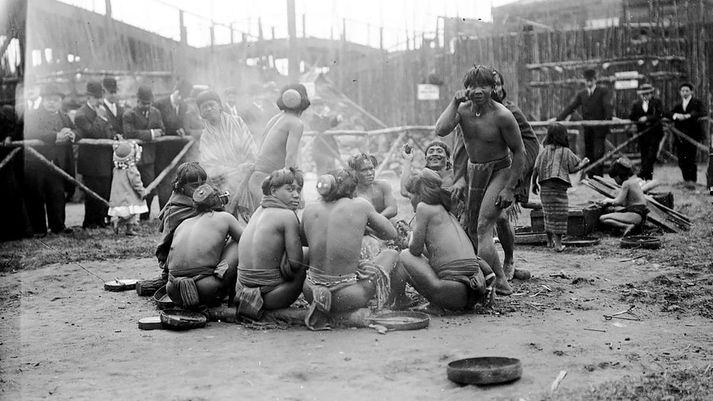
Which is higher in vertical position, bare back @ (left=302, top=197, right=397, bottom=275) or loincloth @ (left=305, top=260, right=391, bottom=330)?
bare back @ (left=302, top=197, right=397, bottom=275)

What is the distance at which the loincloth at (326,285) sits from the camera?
590 cm

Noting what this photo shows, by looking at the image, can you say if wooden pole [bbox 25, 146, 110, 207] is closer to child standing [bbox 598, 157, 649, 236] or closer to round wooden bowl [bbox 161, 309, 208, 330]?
round wooden bowl [bbox 161, 309, 208, 330]

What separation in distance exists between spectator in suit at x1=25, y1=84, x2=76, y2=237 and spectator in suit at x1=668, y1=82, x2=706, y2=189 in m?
11.1

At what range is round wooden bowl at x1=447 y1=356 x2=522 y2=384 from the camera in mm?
4359

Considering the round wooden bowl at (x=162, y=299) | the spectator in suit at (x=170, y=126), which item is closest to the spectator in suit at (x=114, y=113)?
the spectator in suit at (x=170, y=126)

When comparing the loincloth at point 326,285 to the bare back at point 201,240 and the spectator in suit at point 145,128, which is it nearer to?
the bare back at point 201,240

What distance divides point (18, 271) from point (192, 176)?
3.43 m

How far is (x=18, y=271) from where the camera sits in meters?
9.03

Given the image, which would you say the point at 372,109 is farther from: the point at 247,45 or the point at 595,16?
the point at 595,16

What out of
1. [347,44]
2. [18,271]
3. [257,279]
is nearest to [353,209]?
[257,279]

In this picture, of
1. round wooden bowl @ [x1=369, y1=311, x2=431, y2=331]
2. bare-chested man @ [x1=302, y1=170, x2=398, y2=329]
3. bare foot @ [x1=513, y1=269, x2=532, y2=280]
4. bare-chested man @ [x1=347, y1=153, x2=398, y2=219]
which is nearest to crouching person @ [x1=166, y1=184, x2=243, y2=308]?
bare-chested man @ [x1=302, y1=170, x2=398, y2=329]

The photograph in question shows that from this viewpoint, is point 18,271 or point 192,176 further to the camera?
point 18,271

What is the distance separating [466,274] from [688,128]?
11.6m

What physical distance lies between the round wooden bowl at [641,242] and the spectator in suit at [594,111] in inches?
244
